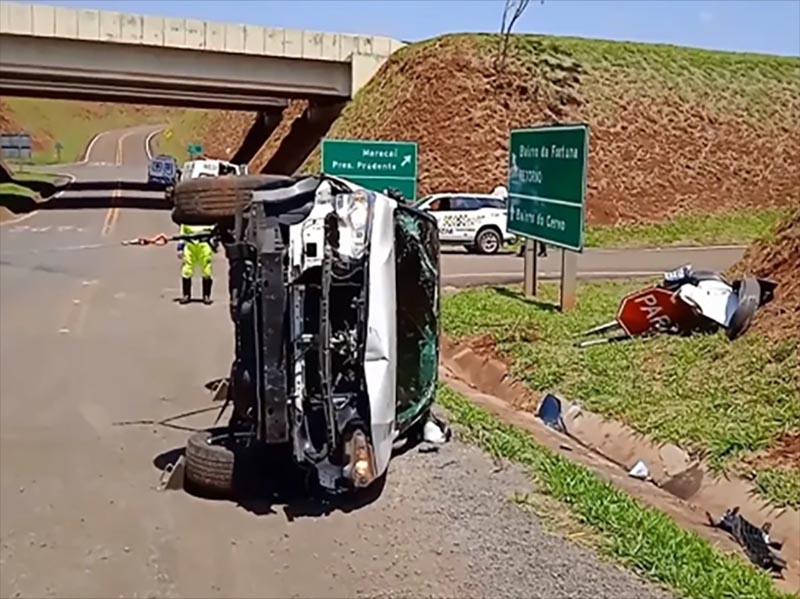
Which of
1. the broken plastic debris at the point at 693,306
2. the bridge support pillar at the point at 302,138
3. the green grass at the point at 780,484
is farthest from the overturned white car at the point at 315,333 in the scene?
the bridge support pillar at the point at 302,138

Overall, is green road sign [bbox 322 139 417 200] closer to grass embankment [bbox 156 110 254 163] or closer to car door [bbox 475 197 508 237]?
car door [bbox 475 197 508 237]

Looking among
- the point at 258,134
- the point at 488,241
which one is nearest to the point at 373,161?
the point at 488,241

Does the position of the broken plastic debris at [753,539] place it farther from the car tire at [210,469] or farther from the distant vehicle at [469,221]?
the distant vehicle at [469,221]

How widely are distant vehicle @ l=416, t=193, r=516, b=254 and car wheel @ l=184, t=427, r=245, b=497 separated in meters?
23.0

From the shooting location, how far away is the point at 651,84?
41.8m

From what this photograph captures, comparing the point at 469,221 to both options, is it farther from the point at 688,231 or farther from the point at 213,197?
the point at 213,197

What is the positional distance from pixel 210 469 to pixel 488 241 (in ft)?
77.4

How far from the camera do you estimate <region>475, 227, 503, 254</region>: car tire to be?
1188 inches

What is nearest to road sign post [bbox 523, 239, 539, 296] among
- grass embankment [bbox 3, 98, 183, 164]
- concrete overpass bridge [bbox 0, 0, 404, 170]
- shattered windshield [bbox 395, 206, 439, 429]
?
shattered windshield [bbox 395, 206, 439, 429]

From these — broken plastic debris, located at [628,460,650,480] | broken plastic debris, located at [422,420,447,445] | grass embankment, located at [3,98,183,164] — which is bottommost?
broken plastic debris, located at [628,460,650,480]

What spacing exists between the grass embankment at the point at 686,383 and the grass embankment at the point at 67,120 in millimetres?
81686

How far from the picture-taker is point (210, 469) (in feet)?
23.4

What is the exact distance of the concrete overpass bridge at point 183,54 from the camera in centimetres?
3816

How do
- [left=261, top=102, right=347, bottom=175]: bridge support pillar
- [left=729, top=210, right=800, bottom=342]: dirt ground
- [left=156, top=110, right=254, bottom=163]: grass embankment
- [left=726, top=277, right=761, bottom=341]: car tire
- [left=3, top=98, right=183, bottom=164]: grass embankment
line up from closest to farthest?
[left=729, top=210, right=800, bottom=342]: dirt ground < [left=726, top=277, right=761, bottom=341]: car tire < [left=261, top=102, right=347, bottom=175]: bridge support pillar < [left=156, top=110, right=254, bottom=163]: grass embankment < [left=3, top=98, right=183, bottom=164]: grass embankment
